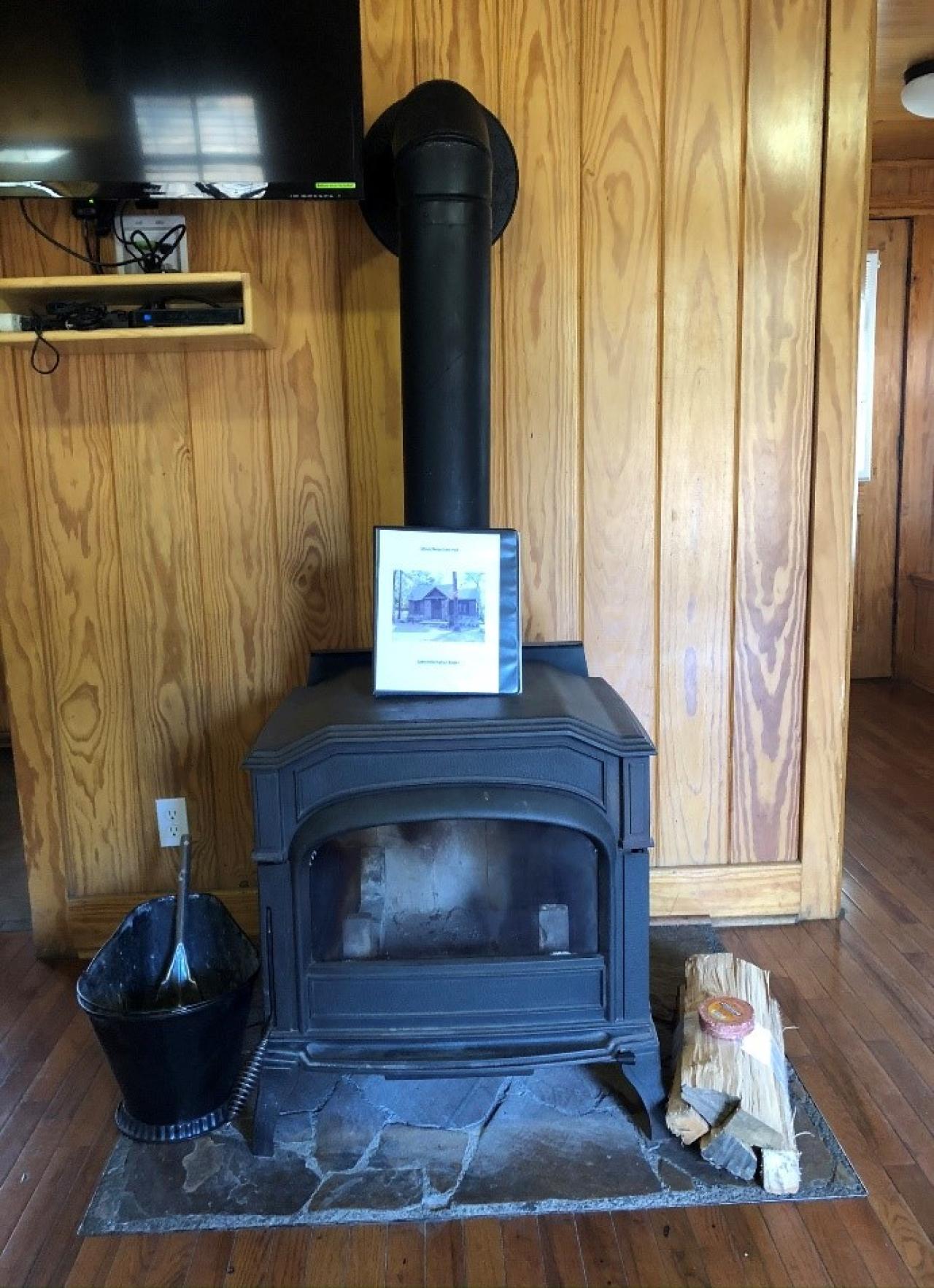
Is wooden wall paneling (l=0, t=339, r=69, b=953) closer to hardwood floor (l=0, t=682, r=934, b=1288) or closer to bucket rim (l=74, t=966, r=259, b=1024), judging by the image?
hardwood floor (l=0, t=682, r=934, b=1288)

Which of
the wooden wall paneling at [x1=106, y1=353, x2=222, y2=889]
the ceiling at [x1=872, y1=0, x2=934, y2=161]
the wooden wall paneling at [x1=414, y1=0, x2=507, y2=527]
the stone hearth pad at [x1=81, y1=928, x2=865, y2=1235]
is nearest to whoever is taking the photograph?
the stone hearth pad at [x1=81, y1=928, x2=865, y2=1235]

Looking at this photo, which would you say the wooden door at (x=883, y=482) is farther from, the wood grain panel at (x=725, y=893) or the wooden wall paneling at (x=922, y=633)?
the wood grain panel at (x=725, y=893)

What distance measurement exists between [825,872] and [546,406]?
49.8 inches

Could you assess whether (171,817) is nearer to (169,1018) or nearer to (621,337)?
(169,1018)

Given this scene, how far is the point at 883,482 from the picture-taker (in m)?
4.71

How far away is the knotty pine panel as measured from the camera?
206 cm

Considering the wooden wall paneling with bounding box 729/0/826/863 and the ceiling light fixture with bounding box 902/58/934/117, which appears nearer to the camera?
the wooden wall paneling with bounding box 729/0/826/863

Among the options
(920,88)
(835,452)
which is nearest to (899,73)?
(920,88)

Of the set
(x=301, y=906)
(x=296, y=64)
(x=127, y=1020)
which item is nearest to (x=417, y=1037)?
(x=301, y=906)

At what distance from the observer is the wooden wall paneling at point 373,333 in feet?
6.63

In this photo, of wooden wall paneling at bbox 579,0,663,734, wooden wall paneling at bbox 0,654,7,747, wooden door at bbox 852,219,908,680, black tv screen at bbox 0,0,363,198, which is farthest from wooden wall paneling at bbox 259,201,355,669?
wooden door at bbox 852,219,908,680

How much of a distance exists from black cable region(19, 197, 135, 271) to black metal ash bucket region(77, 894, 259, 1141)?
1.26 metres

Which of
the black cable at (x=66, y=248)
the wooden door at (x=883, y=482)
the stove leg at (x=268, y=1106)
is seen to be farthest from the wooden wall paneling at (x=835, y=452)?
the wooden door at (x=883, y=482)

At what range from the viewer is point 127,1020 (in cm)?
156
